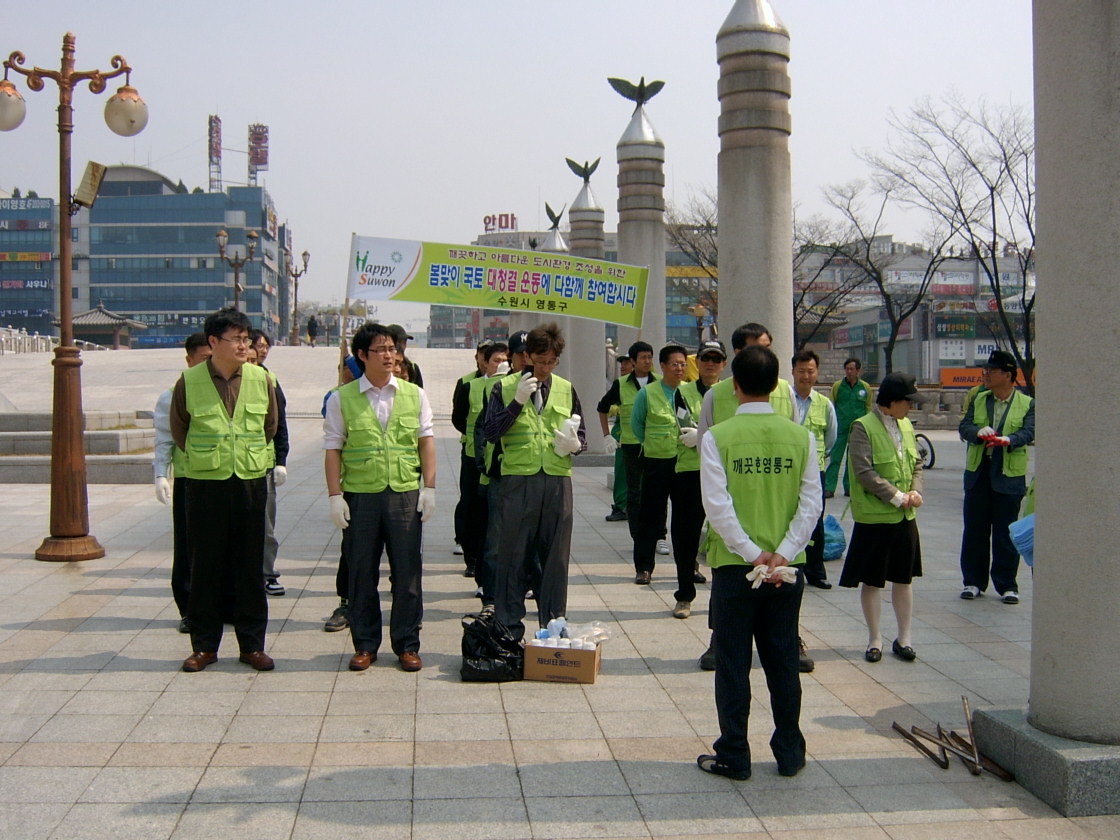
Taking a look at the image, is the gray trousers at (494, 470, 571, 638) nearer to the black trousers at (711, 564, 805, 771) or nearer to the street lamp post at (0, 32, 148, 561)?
the black trousers at (711, 564, 805, 771)

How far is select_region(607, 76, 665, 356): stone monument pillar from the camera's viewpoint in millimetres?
15734

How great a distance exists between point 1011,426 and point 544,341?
3854 millimetres

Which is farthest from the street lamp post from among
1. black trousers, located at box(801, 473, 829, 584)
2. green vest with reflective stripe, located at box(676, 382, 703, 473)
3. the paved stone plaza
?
black trousers, located at box(801, 473, 829, 584)

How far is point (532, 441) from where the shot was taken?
6.03m

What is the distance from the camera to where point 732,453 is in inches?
167

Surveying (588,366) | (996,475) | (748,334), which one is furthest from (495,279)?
(588,366)

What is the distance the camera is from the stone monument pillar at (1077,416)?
157 inches

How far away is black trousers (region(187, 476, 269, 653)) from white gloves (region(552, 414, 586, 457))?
A: 65.8 inches

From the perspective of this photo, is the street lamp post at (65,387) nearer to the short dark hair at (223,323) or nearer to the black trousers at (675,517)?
the short dark hair at (223,323)

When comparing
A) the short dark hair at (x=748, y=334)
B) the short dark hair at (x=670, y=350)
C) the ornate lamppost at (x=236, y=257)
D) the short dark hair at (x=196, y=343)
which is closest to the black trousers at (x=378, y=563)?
the short dark hair at (x=196, y=343)

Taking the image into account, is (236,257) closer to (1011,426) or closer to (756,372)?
(1011,426)

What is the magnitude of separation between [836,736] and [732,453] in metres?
1.58

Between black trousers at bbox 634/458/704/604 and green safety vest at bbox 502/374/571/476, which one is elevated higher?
green safety vest at bbox 502/374/571/476

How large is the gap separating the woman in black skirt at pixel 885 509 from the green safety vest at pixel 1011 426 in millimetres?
1967
